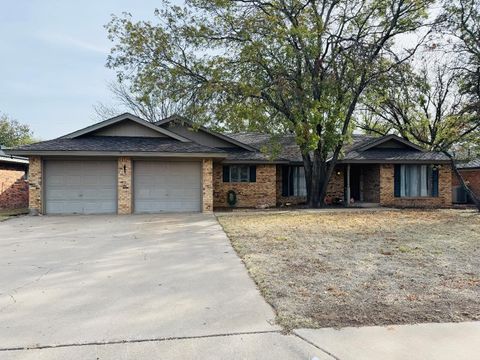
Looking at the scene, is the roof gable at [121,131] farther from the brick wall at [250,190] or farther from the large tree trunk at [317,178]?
the large tree trunk at [317,178]

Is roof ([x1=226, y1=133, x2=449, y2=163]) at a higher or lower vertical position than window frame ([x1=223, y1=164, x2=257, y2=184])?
higher

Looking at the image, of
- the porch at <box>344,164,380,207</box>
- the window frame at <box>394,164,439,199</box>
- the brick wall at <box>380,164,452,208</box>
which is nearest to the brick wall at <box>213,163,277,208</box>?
the porch at <box>344,164,380,207</box>

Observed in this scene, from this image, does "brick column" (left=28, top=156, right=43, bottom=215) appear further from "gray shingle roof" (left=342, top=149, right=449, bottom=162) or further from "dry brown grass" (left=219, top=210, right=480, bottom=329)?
"gray shingle roof" (left=342, top=149, right=449, bottom=162)

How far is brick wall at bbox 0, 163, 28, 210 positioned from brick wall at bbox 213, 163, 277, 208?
33.8 feet

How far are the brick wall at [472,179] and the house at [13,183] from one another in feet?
80.5

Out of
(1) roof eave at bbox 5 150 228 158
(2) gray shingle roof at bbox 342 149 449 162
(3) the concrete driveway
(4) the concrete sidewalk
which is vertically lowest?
(4) the concrete sidewalk

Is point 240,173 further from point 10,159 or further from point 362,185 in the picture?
point 10,159

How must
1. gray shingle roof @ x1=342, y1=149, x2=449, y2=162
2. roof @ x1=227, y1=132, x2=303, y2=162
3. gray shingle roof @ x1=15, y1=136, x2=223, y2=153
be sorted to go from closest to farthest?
gray shingle roof @ x1=15, y1=136, x2=223, y2=153
roof @ x1=227, y1=132, x2=303, y2=162
gray shingle roof @ x1=342, y1=149, x2=449, y2=162

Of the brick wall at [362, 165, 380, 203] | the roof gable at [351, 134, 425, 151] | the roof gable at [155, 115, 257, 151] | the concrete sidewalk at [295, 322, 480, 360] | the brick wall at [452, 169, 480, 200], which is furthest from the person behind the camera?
the brick wall at [452, 169, 480, 200]

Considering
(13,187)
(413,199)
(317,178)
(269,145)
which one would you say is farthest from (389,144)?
(13,187)

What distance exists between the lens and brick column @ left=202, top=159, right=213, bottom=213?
13.8 meters

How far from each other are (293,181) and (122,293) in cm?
1441

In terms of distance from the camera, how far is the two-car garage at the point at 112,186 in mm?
13336

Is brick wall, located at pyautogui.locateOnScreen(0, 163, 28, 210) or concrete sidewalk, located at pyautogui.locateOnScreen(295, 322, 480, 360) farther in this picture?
brick wall, located at pyautogui.locateOnScreen(0, 163, 28, 210)
